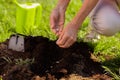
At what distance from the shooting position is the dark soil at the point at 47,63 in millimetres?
2598

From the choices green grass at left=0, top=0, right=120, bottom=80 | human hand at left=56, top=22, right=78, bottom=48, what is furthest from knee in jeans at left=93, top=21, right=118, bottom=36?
human hand at left=56, top=22, right=78, bottom=48

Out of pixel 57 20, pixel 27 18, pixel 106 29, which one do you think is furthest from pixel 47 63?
pixel 27 18

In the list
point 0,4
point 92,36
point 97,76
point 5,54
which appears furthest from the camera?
point 0,4

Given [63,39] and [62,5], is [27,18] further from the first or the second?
[63,39]

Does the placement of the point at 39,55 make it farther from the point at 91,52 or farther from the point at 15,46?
the point at 91,52

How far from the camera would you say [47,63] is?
2.74 m

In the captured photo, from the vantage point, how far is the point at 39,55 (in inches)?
110

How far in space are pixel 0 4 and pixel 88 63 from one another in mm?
1470

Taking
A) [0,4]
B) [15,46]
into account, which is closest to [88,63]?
[15,46]

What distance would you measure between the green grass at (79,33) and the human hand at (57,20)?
38cm

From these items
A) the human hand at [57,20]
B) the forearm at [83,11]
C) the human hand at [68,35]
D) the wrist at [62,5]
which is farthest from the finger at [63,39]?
the wrist at [62,5]

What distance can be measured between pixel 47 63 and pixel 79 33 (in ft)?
2.70

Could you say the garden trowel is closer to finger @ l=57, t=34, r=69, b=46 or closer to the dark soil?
the dark soil

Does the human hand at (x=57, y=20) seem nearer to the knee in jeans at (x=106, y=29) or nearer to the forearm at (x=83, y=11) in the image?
the forearm at (x=83, y=11)
